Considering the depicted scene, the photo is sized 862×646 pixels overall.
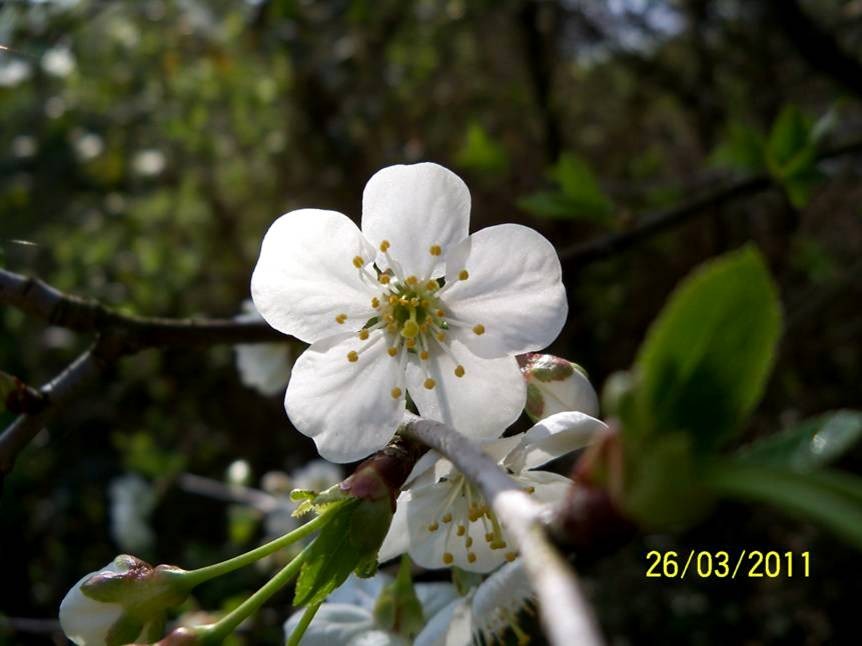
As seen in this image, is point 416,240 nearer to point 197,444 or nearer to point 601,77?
point 197,444

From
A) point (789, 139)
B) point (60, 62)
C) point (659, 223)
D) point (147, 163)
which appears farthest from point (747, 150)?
point (147, 163)

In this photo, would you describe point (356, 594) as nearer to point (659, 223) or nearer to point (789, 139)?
point (659, 223)

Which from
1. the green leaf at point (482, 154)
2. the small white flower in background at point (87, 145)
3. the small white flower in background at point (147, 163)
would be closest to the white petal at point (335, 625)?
the green leaf at point (482, 154)

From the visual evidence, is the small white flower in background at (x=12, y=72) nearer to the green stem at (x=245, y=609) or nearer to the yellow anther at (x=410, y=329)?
the yellow anther at (x=410, y=329)

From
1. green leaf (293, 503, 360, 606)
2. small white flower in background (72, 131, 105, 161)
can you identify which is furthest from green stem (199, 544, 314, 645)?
small white flower in background (72, 131, 105, 161)

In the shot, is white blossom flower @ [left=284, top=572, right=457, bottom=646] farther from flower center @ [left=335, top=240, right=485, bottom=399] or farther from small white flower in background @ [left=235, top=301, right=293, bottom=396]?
small white flower in background @ [left=235, top=301, right=293, bottom=396]
